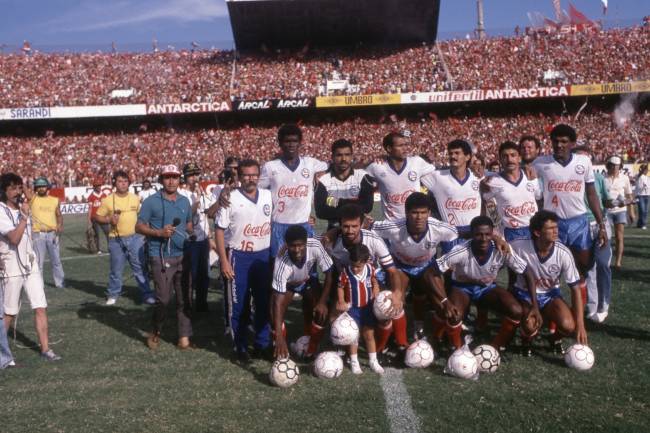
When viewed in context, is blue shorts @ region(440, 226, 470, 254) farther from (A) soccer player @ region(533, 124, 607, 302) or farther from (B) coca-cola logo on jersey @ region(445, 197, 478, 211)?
(A) soccer player @ region(533, 124, 607, 302)

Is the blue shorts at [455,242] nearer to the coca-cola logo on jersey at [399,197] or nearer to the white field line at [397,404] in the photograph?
the coca-cola logo on jersey at [399,197]

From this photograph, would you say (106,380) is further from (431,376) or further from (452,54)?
(452,54)

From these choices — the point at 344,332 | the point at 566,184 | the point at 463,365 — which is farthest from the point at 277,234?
the point at 566,184

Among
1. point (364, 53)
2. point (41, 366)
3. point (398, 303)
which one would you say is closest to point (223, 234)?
point (398, 303)

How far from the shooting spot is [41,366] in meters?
6.44

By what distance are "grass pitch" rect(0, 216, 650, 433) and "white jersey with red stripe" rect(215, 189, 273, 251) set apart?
1.28m

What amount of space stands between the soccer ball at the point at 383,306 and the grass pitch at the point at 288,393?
0.57 meters

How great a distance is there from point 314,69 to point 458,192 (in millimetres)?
33061

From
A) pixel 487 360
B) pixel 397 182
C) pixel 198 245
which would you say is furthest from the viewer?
pixel 198 245

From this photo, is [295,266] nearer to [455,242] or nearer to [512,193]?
[455,242]

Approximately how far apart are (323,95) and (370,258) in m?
30.2

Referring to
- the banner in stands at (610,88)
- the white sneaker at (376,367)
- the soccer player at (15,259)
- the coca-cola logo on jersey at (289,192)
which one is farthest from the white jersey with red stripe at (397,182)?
the banner in stands at (610,88)

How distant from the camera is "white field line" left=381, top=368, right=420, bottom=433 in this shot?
4.54m

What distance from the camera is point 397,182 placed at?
719 centimetres
